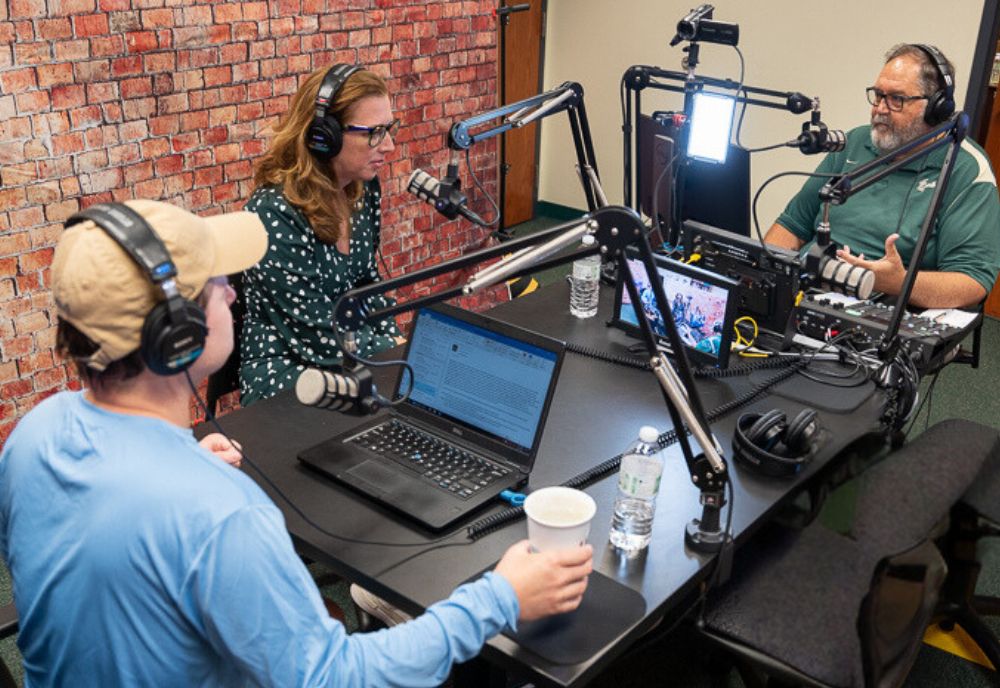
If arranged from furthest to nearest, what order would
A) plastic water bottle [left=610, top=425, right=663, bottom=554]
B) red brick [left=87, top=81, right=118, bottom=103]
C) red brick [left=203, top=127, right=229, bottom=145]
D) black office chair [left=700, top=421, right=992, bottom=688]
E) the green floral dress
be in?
red brick [left=203, top=127, right=229, bottom=145], red brick [left=87, top=81, right=118, bottom=103], the green floral dress, plastic water bottle [left=610, top=425, right=663, bottom=554], black office chair [left=700, top=421, right=992, bottom=688]

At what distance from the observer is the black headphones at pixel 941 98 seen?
251cm

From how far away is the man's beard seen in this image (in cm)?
286

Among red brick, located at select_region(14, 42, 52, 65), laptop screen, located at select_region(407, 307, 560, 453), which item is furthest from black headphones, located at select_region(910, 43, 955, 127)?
red brick, located at select_region(14, 42, 52, 65)

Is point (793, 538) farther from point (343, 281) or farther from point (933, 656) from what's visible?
point (343, 281)

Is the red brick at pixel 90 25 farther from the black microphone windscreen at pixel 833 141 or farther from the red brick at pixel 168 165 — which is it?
the black microphone windscreen at pixel 833 141

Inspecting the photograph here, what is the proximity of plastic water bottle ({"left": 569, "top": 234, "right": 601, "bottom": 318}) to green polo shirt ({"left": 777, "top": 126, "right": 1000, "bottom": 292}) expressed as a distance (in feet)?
2.37

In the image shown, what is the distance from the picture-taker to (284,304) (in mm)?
2252

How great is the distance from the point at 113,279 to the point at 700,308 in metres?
1.36

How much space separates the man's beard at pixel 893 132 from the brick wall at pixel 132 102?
1.26 metres

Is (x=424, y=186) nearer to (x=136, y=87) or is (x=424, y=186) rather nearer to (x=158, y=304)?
(x=158, y=304)

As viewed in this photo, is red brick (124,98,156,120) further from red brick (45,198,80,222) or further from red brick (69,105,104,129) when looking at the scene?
red brick (45,198,80,222)

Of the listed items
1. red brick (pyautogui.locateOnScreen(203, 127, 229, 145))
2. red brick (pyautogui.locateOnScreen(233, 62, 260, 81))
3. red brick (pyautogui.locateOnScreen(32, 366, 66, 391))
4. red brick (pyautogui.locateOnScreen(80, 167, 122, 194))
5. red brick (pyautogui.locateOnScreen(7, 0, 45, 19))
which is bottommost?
red brick (pyautogui.locateOnScreen(32, 366, 66, 391))

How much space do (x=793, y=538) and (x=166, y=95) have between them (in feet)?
7.41

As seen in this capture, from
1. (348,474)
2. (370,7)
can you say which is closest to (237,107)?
(370,7)
